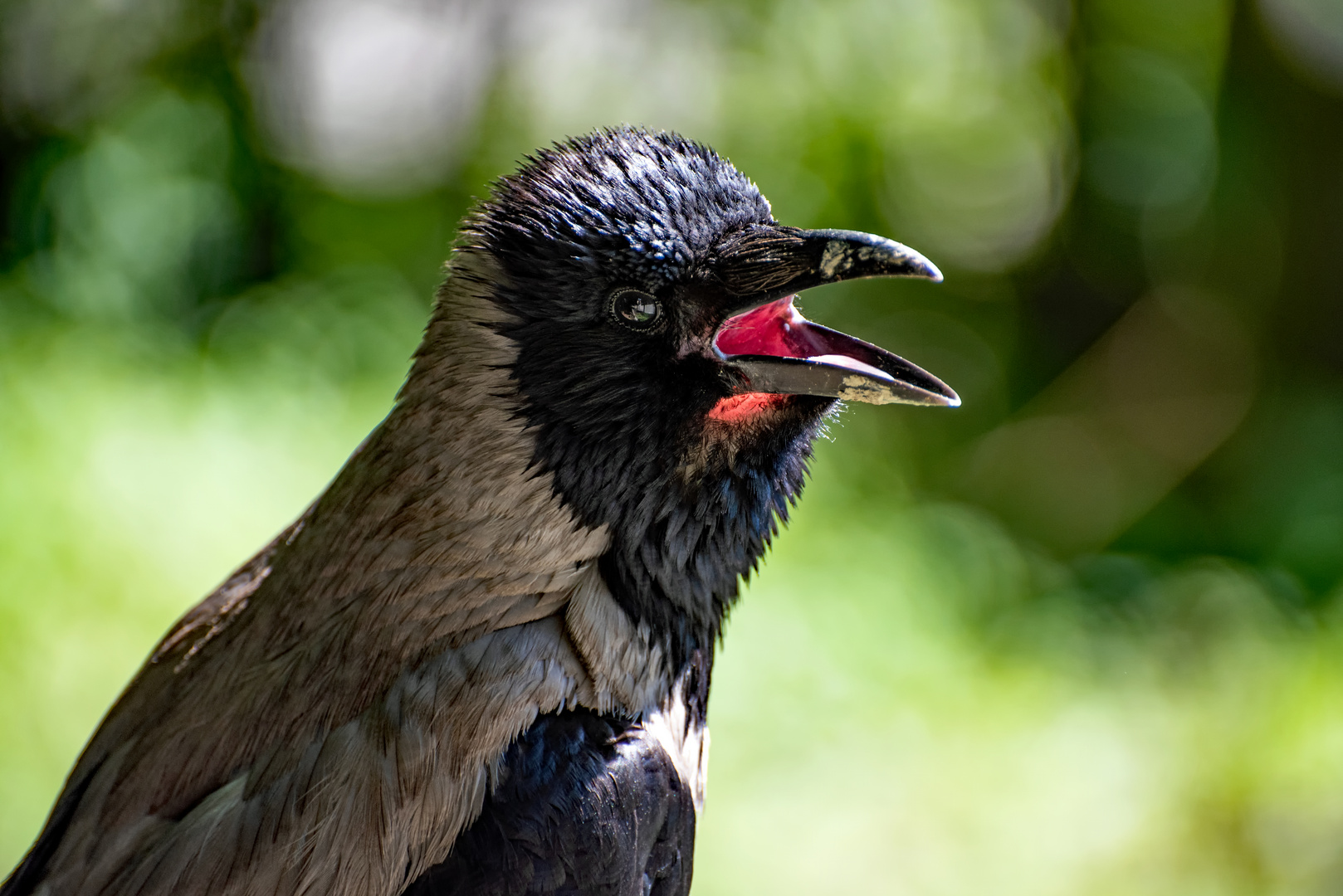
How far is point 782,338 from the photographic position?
1909mm

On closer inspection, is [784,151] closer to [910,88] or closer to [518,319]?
[910,88]

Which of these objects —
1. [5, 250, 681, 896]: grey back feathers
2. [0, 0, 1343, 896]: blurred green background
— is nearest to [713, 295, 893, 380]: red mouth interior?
[5, 250, 681, 896]: grey back feathers

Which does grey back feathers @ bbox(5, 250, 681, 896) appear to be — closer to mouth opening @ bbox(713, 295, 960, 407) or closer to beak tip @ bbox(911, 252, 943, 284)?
mouth opening @ bbox(713, 295, 960, 407)

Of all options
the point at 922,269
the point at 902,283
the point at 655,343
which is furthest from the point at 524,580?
the point at 902,283

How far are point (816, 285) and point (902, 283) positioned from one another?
192 inches

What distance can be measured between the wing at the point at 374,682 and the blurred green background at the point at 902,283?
276cm

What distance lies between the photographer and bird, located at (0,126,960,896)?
1.64 meters

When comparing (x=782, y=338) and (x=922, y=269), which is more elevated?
(x=922, y=269)

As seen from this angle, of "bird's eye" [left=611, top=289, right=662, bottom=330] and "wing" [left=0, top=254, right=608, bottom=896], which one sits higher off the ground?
"bird's eye" [left=611, top=289, right=662, bottom=330]

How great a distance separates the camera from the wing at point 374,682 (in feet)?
5.35

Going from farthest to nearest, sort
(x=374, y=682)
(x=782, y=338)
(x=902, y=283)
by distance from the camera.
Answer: (x=902, y=283) → (x=782, y=338) → (x=374, y=682)

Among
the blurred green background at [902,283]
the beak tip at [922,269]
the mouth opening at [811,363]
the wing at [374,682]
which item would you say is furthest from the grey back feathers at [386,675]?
the blurred green background at [902,283]

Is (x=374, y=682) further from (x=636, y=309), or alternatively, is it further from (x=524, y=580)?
(x=636, y=309)

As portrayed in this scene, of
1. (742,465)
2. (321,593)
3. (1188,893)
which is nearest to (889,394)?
(742,465)
